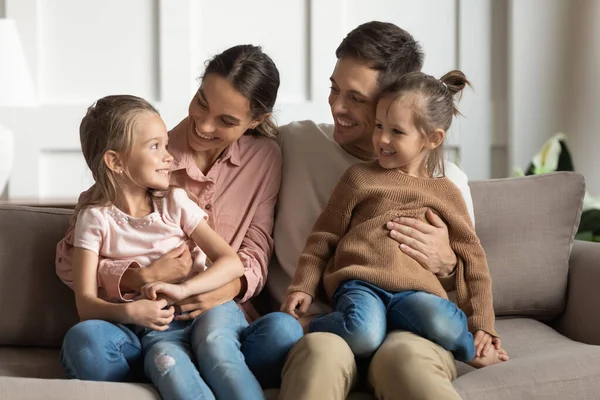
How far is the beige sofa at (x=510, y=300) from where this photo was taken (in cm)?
170

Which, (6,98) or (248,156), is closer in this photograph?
(248,156)

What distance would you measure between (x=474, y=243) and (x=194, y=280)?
0.63 meters

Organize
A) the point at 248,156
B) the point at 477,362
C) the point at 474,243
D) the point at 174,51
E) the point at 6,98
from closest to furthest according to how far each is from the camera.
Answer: the point at 477,362
the point at 474,243
the point at 248,156
the point at 6,98
the point at 174,51

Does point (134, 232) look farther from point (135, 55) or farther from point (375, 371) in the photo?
point (135, 55)

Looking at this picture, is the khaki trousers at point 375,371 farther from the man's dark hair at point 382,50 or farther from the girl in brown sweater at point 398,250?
the man's dark hair at point 382,50

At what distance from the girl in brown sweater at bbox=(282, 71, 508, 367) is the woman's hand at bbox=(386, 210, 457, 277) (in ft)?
0.06

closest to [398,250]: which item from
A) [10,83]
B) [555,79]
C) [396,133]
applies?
[396,133]

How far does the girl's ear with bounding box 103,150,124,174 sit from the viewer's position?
6.19 ft

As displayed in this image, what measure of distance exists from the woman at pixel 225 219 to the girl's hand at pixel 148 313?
0.17 feet

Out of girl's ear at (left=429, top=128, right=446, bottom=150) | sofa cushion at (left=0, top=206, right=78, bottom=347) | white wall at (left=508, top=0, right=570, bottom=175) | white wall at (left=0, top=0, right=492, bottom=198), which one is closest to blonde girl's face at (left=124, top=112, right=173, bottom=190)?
sofa cushion at (left=0, top=206, right=78, bottom=347)

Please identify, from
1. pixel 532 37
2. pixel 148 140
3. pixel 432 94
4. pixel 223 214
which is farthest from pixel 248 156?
pixel 532 37

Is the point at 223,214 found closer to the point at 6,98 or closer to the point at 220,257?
the point at 220,257

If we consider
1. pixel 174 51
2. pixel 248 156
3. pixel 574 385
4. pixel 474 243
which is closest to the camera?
pixel 574 385

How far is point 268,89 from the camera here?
2051 millimetres
